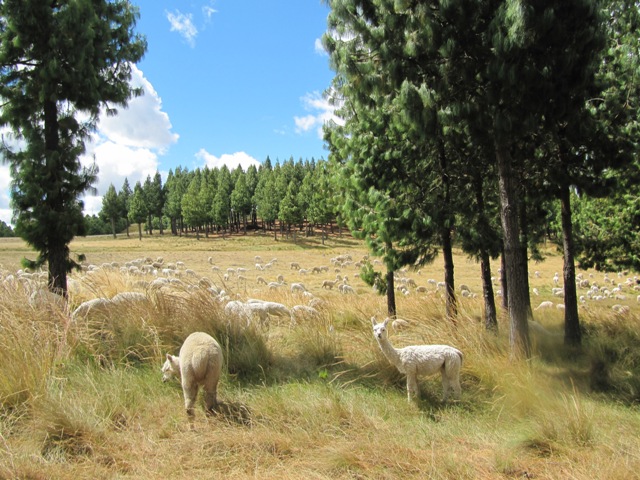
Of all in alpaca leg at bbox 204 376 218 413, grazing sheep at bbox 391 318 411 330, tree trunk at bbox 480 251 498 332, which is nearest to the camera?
alpaca leg at bbox 204 376 218 413

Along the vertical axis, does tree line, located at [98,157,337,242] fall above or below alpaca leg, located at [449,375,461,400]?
above

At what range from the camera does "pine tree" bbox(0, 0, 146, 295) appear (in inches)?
277

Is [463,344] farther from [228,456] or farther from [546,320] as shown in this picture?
[546,320]

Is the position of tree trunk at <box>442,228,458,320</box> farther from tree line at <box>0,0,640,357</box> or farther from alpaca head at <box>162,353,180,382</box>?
alpaca head at <box>162,353,180,382</box>

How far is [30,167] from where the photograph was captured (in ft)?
23.7

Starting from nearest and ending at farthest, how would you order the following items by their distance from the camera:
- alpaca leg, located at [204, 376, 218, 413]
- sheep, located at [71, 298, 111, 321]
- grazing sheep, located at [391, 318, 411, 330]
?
alpaca leg, located at [204, 376, 218, 413], sheep, located at [71, 298, 111, 321], grazing sheep, located at [391, 318, 411, 330]

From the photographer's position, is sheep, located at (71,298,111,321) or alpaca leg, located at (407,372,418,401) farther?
sheep, located at (71,298,111,321)

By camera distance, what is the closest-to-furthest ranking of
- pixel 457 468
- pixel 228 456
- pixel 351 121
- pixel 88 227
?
pixel 457 468 < pixel 228 456 < pixel 88 227 < pixel 351 121

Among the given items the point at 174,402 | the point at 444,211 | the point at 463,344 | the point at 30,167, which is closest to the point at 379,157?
the point at 444,211

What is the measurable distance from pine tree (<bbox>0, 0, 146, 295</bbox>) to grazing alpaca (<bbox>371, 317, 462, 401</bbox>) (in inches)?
231

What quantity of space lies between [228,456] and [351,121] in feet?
27.8

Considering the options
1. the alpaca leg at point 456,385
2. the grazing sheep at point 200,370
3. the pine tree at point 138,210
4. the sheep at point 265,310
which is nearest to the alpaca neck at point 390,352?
the alpaca leg at point 456,385

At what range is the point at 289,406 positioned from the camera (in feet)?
13.2

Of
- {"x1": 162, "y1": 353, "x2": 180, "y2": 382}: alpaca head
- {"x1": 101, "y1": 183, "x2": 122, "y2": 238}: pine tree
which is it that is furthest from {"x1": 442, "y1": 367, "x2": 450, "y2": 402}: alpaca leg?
{"x1": 101, "y1": 183, "x2": 122, "y2": 238}: pine tree
